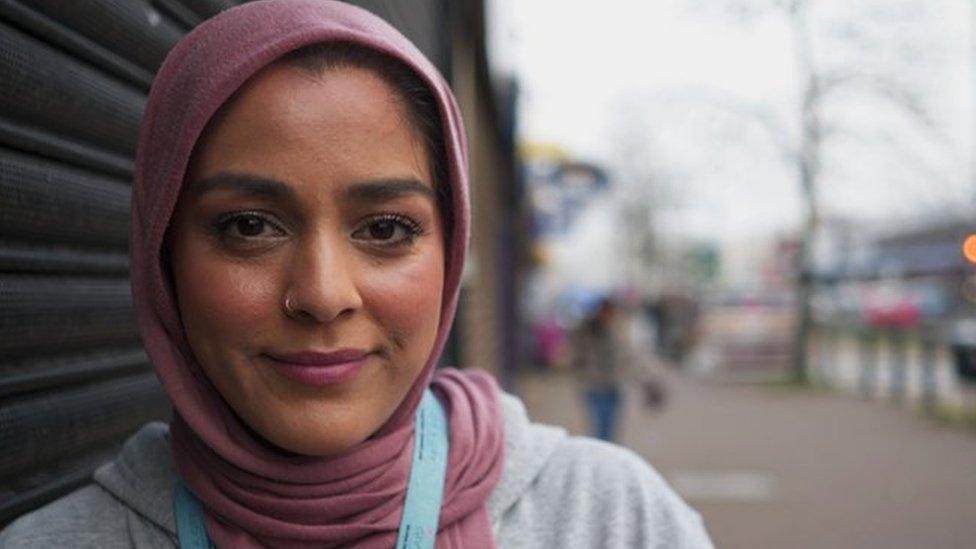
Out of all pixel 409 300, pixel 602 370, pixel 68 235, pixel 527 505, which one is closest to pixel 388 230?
pixel 409 300

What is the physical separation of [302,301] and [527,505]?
489 millimetres

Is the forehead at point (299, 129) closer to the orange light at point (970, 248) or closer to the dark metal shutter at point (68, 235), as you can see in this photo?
the dark metal shutter at point (68, 235)

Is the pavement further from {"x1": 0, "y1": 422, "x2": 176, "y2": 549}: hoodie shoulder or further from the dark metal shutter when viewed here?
{"x1": 0, "y1": 422, "x2": 176, "y2": 549}: hoodie shoulder

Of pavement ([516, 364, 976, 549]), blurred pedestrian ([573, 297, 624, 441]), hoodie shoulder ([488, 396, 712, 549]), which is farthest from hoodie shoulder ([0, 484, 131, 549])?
blurred pedestrian ([573, 297, 624, 441])

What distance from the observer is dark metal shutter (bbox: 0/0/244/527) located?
183cm

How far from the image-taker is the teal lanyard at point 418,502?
145cm

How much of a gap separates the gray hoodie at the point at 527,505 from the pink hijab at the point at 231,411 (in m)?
0.05

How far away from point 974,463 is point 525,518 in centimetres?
1071

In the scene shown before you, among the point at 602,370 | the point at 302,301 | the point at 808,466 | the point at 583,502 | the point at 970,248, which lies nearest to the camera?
the point at 302,301

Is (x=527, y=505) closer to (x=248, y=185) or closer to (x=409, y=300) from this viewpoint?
(x=409, y=300)

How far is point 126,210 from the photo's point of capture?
7.92ft

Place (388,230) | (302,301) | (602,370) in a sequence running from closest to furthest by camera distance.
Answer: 1. (302,301)
2. (388,230)
3. (602,370)

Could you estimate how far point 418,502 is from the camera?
1.47 meters

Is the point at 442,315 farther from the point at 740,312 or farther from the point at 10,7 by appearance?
the point at 740,312
